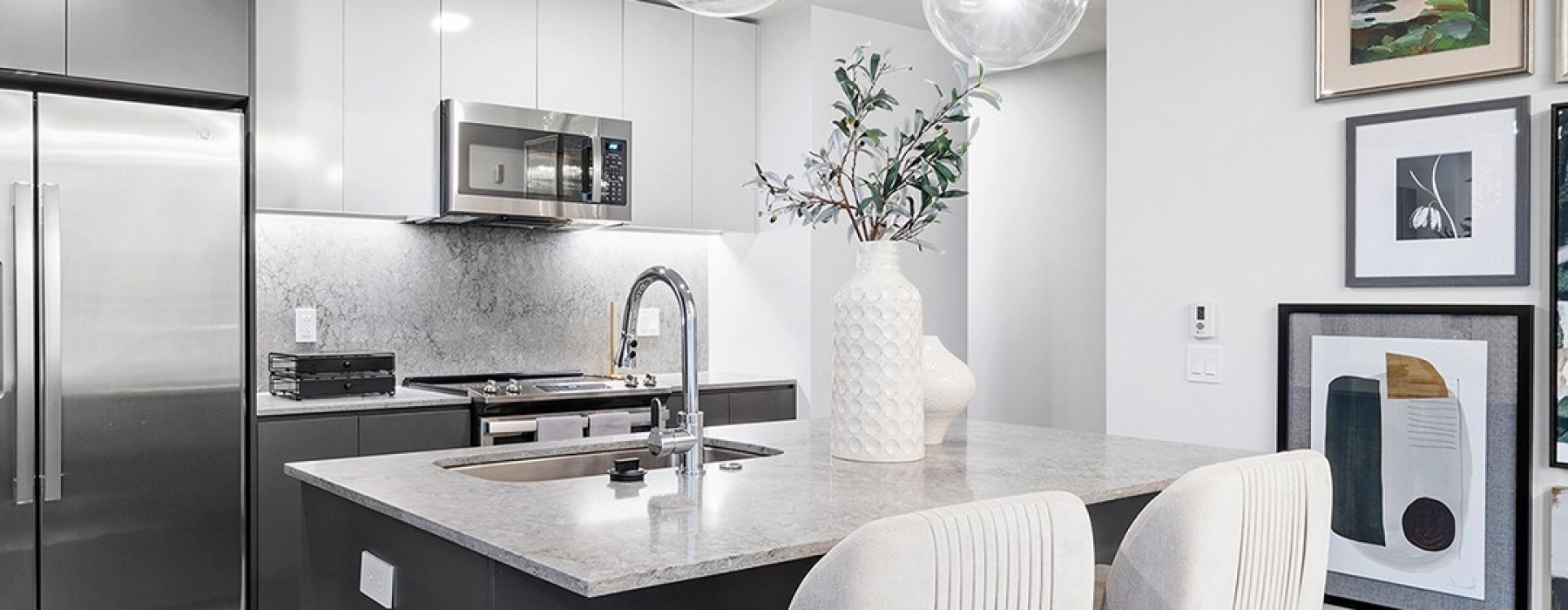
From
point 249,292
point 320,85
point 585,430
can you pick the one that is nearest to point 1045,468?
point 585,430

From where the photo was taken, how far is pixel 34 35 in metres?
3.15

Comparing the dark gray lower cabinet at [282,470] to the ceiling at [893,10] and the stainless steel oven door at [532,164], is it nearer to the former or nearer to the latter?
the stainless steel oven door at [532,164]

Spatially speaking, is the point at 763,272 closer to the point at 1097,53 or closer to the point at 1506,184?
the point at 1097,53

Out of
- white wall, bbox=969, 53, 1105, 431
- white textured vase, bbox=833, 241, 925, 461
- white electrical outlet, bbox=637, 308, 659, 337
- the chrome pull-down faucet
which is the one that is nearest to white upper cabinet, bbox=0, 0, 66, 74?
the chrome pull-down faucet

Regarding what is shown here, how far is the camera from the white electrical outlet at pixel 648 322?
4.89m

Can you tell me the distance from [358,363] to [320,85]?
902 mm

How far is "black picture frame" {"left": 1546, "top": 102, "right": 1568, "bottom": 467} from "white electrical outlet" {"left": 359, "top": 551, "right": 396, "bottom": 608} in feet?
7.98

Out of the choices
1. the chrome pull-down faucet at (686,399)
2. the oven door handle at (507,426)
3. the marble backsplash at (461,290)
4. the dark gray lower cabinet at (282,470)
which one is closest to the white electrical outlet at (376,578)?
the chrome pull-down faucet at (686,399)

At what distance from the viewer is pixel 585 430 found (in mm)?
3975

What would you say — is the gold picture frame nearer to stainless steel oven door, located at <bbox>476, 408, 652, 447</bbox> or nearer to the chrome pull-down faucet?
the chrome pull-down faucet

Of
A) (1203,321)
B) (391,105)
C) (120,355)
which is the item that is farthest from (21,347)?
(1203,321)

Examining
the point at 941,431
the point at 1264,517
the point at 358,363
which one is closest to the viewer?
the point at 1264,517

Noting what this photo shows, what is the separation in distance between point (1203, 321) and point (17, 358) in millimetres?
3165

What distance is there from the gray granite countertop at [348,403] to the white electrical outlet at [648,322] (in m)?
1.14
